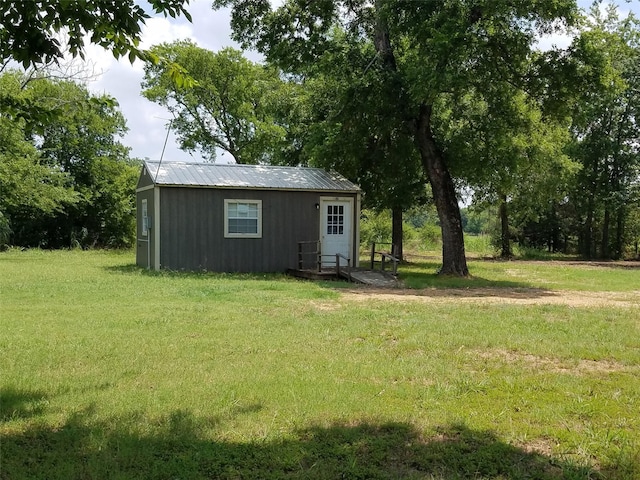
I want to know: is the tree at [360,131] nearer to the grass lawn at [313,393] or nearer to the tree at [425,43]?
the tree at [425,43]

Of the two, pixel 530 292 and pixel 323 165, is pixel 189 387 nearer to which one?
pixel 530 292

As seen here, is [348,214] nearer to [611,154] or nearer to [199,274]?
[199,274]

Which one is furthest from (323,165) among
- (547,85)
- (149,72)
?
(149,72)

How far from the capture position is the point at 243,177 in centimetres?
1633

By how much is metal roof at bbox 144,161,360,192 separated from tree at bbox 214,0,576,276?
2785 mm

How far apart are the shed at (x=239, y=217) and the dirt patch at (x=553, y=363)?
406 inches

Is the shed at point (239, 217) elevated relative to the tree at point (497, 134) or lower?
lower

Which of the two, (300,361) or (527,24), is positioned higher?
(527,24)

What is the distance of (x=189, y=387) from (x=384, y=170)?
1521 cm

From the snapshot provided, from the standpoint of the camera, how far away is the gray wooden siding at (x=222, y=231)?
15383mm

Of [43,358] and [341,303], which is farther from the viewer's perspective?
[341,303]

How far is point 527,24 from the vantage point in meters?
13.5

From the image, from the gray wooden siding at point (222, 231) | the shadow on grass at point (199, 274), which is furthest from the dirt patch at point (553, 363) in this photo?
the gray wooden siding at point (222, 231)

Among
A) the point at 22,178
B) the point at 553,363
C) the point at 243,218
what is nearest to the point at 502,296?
the point at 553,363
